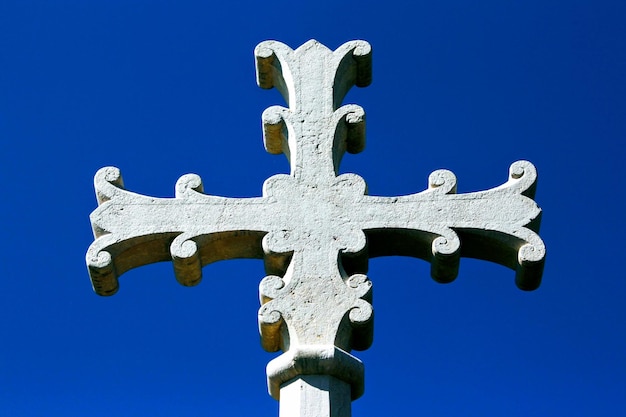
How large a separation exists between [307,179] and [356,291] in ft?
3.81

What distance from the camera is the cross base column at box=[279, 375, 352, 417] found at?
7191 millimetres

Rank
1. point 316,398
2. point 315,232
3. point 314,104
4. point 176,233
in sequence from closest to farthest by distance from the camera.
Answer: point 316,398 → point 315,232 → point 176,233 → point 314,104

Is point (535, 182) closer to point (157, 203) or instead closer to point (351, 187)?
point (351, 187)

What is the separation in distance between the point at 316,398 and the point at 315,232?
1349 millimetres

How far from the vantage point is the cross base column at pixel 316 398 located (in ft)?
23.6

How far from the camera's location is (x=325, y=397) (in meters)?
7.25

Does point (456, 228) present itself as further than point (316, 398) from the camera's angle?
Yes

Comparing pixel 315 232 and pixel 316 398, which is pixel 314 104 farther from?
pixel 316 398

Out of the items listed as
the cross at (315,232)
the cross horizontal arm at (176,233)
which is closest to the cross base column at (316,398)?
the cross at (315,232)

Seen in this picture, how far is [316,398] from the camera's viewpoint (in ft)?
23.8

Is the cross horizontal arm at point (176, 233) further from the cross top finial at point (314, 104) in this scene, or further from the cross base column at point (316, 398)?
the cross base column at point (316, 398)

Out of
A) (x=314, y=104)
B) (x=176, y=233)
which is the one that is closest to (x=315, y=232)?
(x=176, y=233)

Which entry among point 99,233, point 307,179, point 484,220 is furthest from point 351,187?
point 99,233

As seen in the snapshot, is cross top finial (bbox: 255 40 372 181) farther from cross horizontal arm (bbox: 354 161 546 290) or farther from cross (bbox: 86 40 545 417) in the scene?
cross horizontal arm (bbox: 354 161 546 290)
